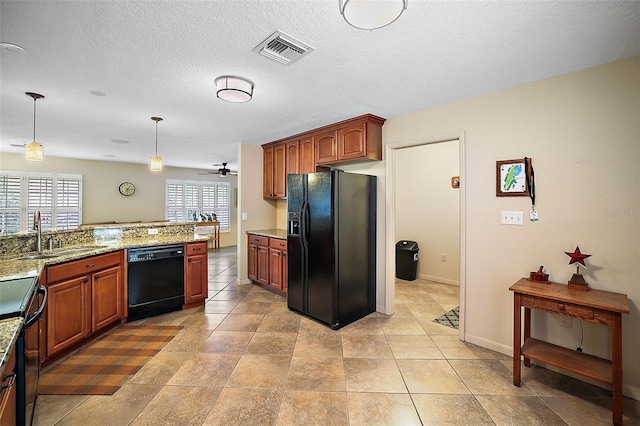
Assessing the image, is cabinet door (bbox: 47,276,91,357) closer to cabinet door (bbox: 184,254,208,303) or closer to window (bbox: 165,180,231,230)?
cabinet door (bbox: 184,254,208,303)

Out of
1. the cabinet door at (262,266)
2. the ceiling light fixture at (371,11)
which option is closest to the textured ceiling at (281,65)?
the ceiling light fixture at (371,11)

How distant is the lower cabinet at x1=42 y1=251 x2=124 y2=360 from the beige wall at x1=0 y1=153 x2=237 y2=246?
4976 millimetres

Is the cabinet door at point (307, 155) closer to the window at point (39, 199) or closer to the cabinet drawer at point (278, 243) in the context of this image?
the cabinet drawer at point (278, 243)

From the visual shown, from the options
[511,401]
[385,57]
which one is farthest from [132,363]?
[385,57]

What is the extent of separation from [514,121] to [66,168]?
332 inches

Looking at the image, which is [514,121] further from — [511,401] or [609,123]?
[511,401]

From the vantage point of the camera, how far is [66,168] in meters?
6.32

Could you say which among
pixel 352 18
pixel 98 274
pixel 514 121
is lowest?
pixel 98 274

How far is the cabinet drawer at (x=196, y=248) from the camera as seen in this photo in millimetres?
3537

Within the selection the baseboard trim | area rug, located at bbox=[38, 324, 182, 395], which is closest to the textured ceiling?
area rug, located at bbox=[38, 324, 182, 395]

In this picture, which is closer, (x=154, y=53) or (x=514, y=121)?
(x=154, y=53)

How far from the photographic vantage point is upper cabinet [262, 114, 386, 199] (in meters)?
3.21

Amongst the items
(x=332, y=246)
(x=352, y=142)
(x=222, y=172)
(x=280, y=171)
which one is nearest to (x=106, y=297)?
(x=332, y=246)

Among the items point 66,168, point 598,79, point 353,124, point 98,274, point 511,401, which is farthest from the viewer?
point 66,168
